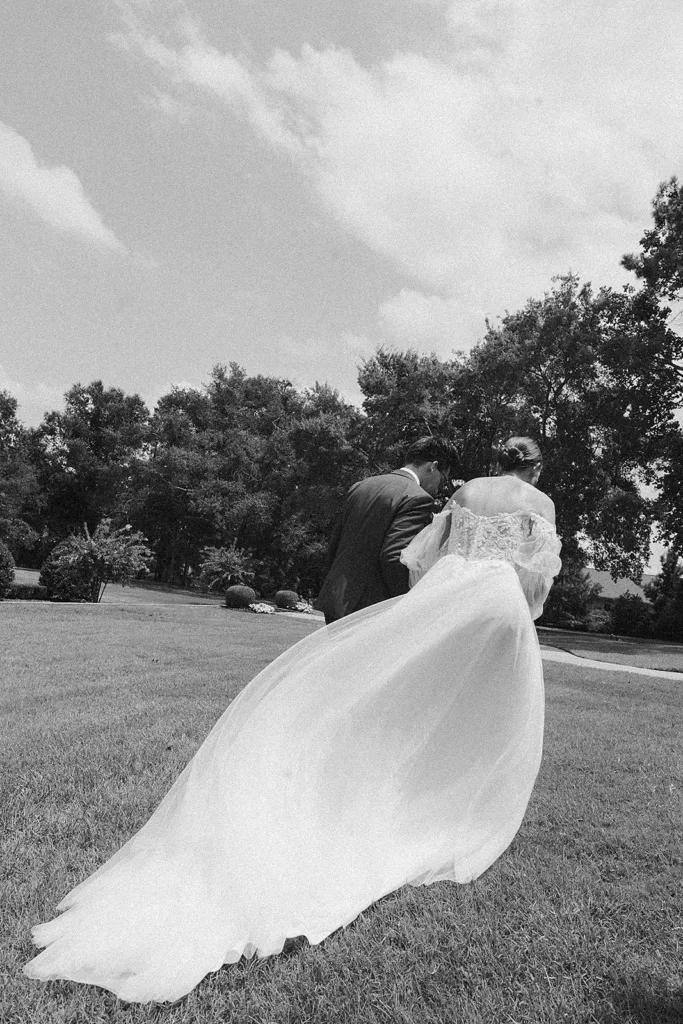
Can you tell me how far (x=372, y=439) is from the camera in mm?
35969

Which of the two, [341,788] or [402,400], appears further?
[402,400]

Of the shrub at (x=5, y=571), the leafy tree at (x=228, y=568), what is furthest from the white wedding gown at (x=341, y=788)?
the leafy tree at (x=228, y=568)

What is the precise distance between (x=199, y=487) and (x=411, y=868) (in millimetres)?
45739

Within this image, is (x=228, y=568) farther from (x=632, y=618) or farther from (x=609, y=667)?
(x=609, y=667)

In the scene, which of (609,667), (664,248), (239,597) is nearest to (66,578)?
(239,597)

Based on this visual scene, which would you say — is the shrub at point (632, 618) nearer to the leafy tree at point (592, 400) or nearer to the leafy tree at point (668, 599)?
the leafy tree at point (668, 599)

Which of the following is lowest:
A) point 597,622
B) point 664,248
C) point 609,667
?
point 609,667

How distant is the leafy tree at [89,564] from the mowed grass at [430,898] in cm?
1600

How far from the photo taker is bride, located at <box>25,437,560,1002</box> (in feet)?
8.64

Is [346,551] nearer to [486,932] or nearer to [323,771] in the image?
[323,771]

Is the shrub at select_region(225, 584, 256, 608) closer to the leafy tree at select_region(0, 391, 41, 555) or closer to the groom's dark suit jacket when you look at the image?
the leafy tree at select_region(0, 391, 41, 555)

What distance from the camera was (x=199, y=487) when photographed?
47656mm

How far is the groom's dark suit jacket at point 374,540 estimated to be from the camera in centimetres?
432

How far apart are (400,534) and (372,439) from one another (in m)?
31.9
